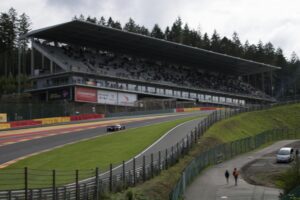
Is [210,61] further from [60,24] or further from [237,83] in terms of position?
[60,24]

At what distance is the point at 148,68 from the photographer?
13075 cm

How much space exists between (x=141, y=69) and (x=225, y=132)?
60.3 m

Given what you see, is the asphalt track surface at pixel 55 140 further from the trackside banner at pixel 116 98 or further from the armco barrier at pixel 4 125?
the trackside banner at pixel 116 98

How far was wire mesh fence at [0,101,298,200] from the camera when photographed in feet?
70.7

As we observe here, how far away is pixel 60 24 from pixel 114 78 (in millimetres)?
19858

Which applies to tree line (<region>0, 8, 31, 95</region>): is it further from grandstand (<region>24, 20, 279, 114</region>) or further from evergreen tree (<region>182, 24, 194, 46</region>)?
evergreen tree (<region>182, 24, 194, 46</region>)

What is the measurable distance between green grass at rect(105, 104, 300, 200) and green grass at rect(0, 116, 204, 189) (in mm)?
3950

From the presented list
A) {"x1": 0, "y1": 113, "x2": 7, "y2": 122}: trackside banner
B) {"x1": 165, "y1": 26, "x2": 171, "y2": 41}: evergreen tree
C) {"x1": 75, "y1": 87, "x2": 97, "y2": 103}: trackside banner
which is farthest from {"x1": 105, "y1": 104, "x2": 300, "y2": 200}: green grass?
{"x1": 165, "y1": 26, "x2": 171, "y2": 41}: evergreen tree

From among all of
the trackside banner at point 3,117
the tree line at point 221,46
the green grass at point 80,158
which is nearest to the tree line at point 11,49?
the tree line at point 221,46

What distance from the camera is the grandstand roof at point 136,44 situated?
101750 millimetres

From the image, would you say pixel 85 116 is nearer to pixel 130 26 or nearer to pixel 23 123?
pixel 23 123

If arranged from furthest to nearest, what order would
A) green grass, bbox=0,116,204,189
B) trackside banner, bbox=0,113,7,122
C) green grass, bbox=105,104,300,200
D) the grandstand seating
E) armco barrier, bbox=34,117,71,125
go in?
1. the grandstand seating
2. armco barrier, bbox=34,117,71,125
3. trackside banner, bbox=0,113,7,122
4. green grass, bbox=105,104,300,200
5. green grass, bbox=0,116,204,189

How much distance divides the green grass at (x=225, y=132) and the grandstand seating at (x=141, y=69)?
34.7 metres

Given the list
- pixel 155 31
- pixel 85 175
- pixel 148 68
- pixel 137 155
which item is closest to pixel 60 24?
pixel 148 68
